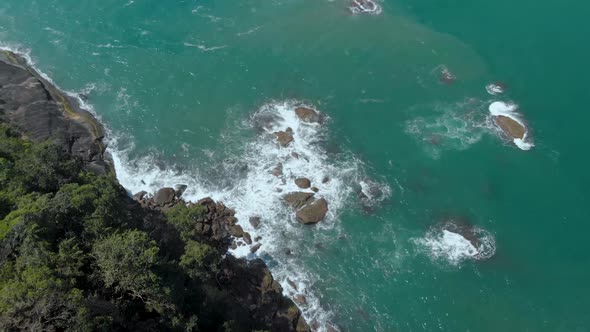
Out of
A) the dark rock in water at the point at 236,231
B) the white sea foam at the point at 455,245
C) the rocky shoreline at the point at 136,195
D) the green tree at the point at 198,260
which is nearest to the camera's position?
the green tree at the point at 198,260

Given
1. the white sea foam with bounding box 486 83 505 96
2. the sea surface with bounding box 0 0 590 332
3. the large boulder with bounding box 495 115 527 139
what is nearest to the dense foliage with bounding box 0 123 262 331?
the sea surface with bounding box 0 0 590 332

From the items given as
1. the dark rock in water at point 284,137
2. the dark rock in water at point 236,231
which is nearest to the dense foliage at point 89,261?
the dark rock in water at point 236,231

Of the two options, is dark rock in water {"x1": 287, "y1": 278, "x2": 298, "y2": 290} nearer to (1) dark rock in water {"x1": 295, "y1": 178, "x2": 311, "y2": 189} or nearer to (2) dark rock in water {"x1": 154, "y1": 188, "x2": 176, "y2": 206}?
(1) dark rock in water {"x1": 295, "y1": 178, "x2": 311, "y2": 189}

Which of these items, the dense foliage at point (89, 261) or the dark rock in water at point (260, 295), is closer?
the dense foliage at point (89, 261)

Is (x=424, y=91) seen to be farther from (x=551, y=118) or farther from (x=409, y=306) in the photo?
(x=409, y=306)

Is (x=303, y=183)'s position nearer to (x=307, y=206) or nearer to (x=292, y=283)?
(x=307, y=206)

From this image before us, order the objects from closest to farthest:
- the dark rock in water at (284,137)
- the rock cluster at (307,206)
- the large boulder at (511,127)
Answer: the rock cluster at (307,206) < the dark rock in water at (284,137) < the large boulder at (511,127)

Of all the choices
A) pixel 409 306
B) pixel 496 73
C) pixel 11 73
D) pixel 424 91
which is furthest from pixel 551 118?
pixel 11 73

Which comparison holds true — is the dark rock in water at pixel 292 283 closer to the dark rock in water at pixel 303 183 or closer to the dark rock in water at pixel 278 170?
the dark rock in water at pixel 303 183
